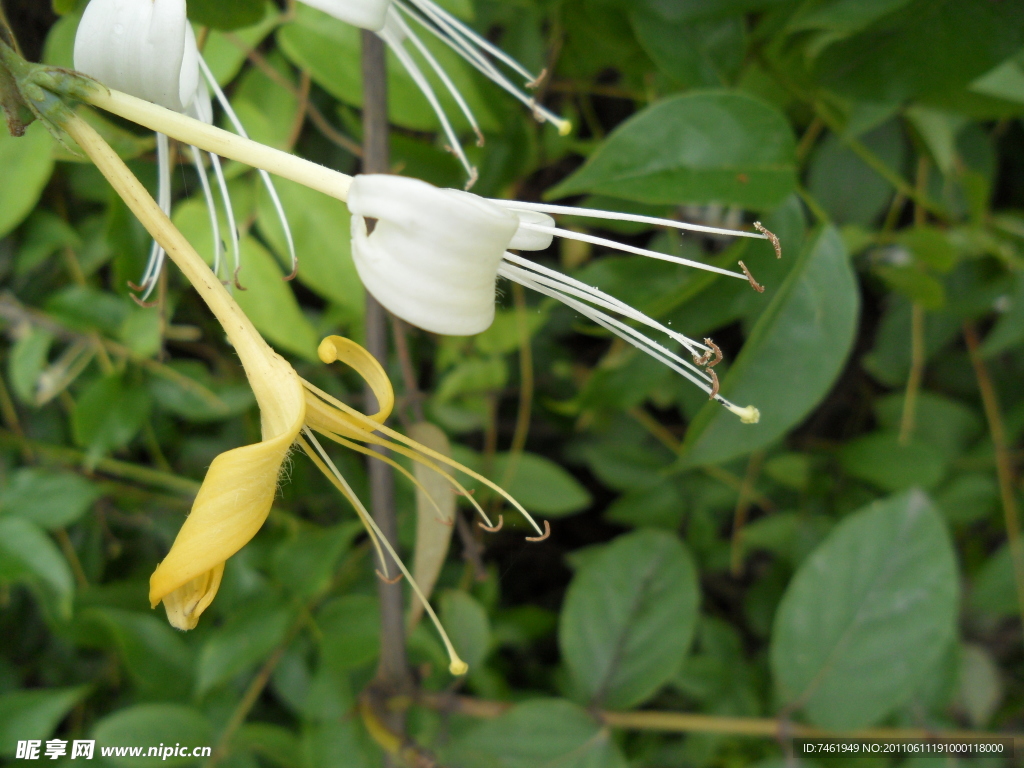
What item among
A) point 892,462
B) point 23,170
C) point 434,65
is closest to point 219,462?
point 434,65

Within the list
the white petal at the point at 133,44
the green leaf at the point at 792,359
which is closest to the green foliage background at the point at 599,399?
the green leaf at the point at 792,359

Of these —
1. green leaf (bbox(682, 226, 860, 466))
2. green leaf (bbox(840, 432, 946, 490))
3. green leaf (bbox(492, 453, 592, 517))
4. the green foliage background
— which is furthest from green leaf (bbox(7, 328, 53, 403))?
green leaf (bbox(840, 432, 946, 490))

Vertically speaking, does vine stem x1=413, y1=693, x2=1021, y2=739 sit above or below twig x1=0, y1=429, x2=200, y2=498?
below

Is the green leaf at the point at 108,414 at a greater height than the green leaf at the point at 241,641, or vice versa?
the green leaf at the point at 108,414

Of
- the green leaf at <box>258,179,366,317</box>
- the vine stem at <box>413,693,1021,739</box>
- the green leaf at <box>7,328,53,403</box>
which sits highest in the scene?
the green leaf at <box>258,179,366,317</box>

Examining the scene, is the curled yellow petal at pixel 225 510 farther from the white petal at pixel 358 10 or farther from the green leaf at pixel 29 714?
the green leaf at pixel 29 714

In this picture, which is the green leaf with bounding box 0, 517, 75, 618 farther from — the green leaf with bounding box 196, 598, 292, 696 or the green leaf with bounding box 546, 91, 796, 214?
the green leaf with bounding box 546, 91, 796, 214

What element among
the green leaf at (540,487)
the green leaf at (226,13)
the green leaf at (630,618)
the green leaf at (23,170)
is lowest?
the green leaf at (630,618)
